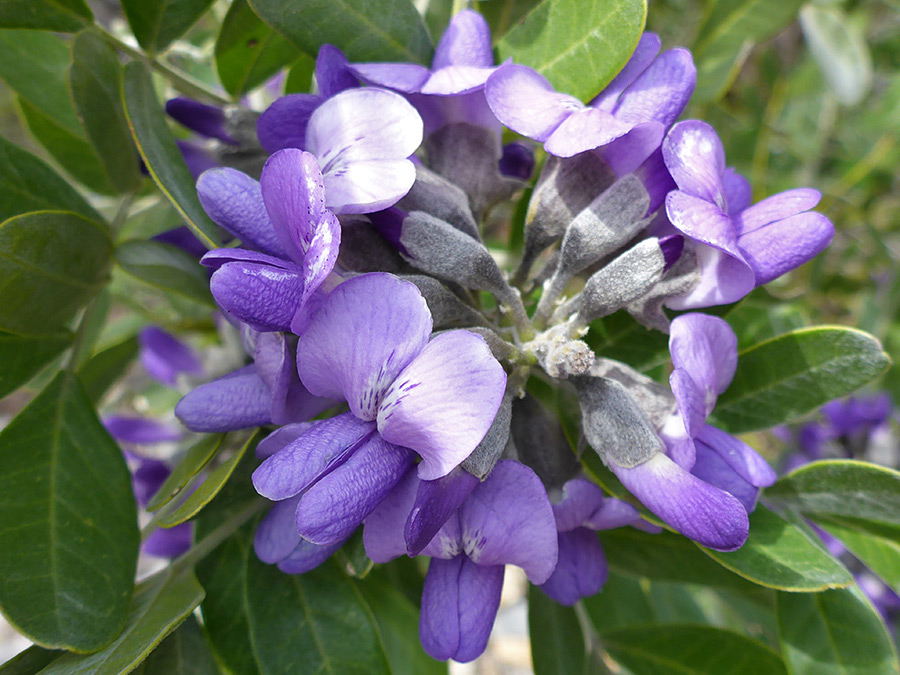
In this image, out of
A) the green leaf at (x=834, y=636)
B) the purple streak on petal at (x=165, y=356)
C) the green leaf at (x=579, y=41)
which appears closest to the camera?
the green leaf at (x=579, y=41)

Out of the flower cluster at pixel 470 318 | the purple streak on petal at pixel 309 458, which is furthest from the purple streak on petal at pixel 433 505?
the purple streak on petal at pixel 309 458

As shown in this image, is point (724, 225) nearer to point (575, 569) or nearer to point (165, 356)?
point (575, 569)

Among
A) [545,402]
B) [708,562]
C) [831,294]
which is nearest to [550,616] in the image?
[708,562]

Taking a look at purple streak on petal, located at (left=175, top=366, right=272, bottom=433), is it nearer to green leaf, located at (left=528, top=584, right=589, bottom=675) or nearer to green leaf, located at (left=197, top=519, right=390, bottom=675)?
green leaf, located at (left=197, top=519, right=390, bottom=675)

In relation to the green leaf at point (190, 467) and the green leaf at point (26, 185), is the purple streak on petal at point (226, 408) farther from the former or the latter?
the green leaf at point (26, 185)

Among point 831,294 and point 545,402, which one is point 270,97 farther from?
point 831,294

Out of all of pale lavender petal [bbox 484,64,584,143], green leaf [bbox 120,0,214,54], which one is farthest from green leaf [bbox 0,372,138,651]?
pale lavender petal [bbox 484,64,584,143]
